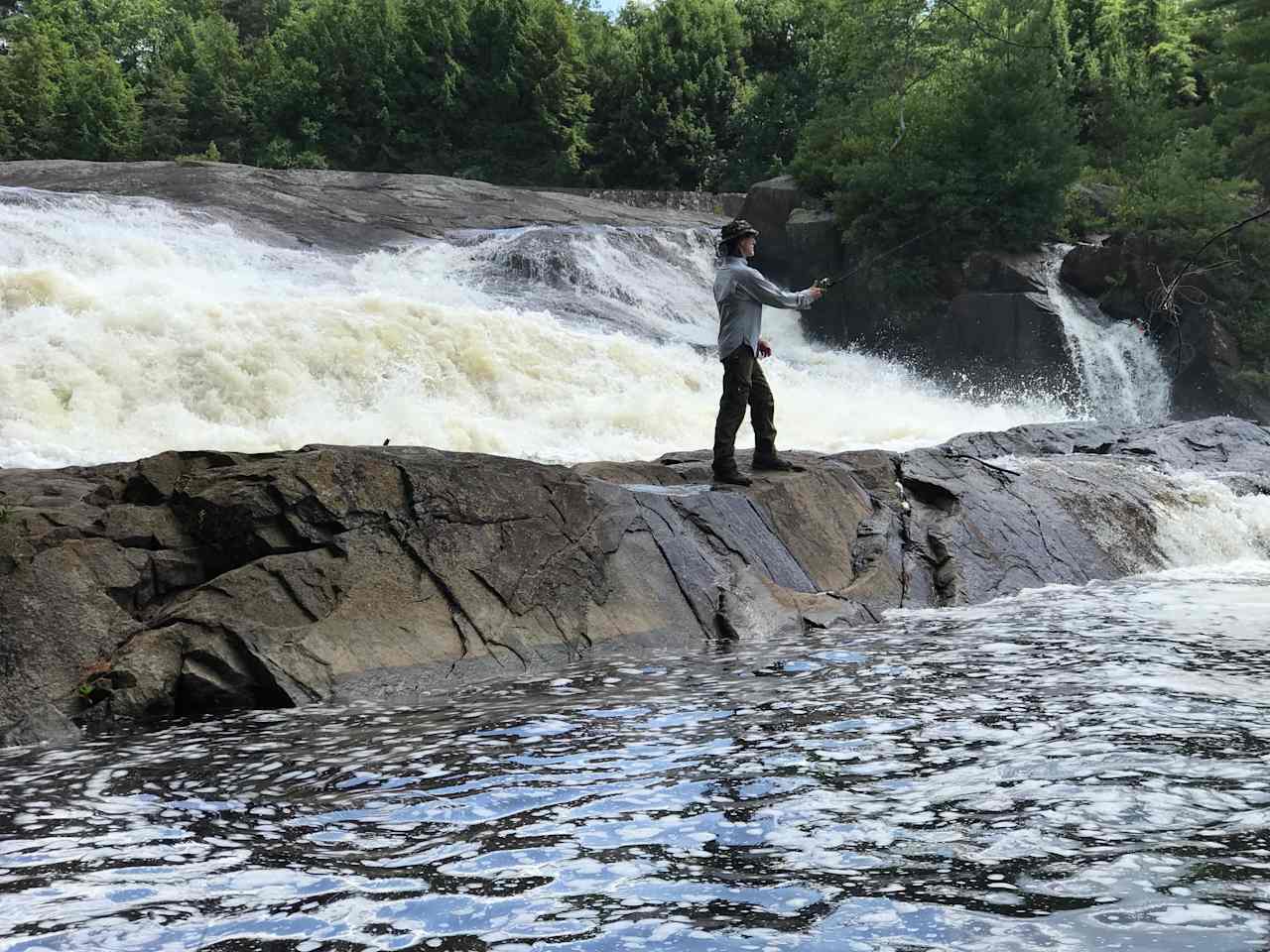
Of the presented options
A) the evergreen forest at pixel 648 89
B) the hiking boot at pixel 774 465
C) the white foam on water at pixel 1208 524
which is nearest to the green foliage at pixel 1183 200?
the evergreen forest at pixel 648 89

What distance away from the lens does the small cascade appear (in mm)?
24391

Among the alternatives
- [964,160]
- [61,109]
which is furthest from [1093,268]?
[61,109]

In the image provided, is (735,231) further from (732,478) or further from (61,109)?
(61,109)

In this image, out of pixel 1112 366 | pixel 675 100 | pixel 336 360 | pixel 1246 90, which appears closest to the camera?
pixel 336 360

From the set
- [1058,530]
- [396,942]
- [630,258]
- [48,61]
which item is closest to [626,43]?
[48,61]

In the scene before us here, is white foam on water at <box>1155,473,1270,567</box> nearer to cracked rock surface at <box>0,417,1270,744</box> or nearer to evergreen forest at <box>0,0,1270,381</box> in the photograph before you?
cracked rock surface at <box>0,417,1270,744</box>

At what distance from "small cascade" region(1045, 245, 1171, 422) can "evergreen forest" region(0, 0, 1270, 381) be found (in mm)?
3095

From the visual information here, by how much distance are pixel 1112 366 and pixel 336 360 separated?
14893 mm

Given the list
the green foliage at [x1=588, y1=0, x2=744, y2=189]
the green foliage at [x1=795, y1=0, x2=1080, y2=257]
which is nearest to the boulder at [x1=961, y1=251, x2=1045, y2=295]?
the green foliage at [x1=795, y1=0, x2=1080, y2=257]

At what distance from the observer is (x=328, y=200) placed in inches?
1079

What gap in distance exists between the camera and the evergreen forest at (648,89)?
3006 centimetres

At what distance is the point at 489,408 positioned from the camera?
17.2 m

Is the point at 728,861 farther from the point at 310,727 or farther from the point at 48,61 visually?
the point at 48,61

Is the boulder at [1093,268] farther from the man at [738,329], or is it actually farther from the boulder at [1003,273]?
the man at [738,329]
